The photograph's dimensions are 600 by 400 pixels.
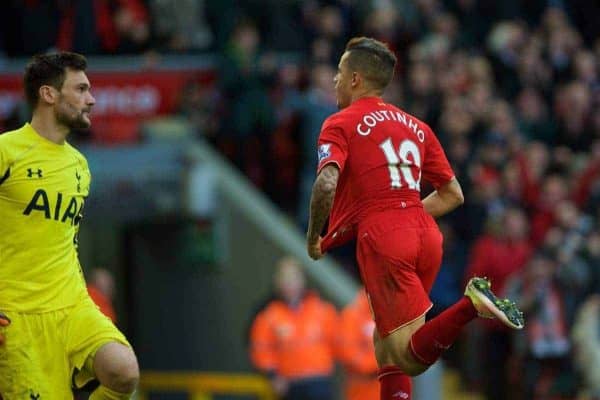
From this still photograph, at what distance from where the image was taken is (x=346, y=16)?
59.4 ft

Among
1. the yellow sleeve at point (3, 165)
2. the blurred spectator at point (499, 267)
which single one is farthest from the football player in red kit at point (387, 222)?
the blurred spectator at point (499, 267)

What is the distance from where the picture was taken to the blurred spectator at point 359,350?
14.8m

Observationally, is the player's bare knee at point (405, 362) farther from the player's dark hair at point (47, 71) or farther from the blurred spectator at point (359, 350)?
the blurred spectator at point (359, 350)

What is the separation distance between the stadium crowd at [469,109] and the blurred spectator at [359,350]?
913mm

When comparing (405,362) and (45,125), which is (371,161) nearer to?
(405,362)

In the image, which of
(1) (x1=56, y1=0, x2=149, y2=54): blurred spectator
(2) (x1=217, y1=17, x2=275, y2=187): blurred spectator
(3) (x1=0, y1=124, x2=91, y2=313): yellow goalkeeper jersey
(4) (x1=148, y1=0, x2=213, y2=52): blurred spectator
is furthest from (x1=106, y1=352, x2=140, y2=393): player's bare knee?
(4) (x1=148, y1=0, x2=213, y2=52): blurred spectator

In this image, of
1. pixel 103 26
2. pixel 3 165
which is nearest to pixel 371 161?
pixel 3 165

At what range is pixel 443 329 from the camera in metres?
8.64

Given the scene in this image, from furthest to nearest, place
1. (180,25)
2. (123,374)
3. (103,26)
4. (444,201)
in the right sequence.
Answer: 1. (180,25)
2. (103,26)
3. (444,201)
4. (123,374)

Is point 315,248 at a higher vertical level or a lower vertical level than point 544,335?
higher

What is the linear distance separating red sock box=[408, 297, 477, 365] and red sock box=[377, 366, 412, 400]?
0.40 meters

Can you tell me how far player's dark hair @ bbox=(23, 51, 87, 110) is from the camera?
907 centimetres

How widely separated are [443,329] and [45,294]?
2.21 meters

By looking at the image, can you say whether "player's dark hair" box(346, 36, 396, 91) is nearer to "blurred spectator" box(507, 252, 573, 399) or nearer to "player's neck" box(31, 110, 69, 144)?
"player's neck" box(31, 110, 69, 144)
